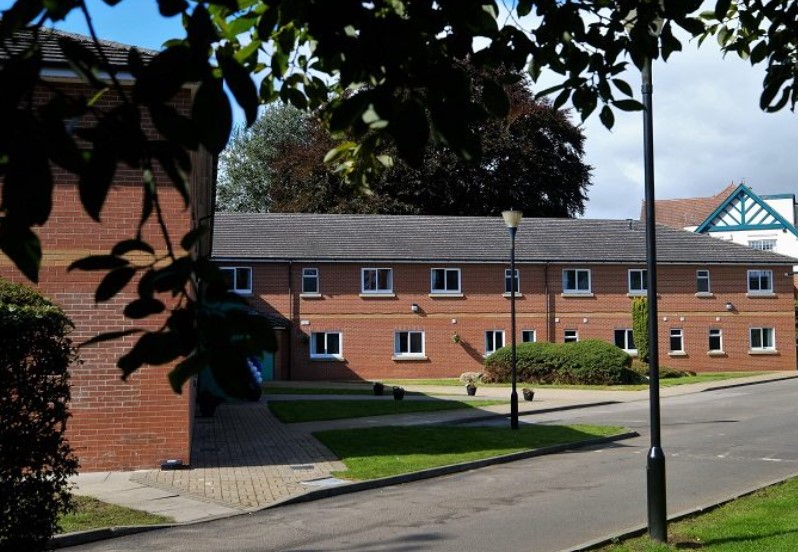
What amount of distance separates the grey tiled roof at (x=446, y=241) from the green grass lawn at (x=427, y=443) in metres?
20.9

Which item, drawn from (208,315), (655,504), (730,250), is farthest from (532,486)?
(730,250)

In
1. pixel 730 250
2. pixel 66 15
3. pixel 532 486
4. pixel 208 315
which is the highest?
pixel 730 250

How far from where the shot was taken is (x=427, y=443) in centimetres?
1684

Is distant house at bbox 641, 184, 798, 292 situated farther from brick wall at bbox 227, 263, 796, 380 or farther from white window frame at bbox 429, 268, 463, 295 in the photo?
white window frame at bbox 429, 268, 463, 295

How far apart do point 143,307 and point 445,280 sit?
126ft

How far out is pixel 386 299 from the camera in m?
39.9

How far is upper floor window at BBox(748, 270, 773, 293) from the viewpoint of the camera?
44.3 metres

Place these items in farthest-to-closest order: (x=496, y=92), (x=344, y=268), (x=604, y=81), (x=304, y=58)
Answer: (x=344, y=268), (x=304, y=58), (x=604, y=81), (x=496, y=92)

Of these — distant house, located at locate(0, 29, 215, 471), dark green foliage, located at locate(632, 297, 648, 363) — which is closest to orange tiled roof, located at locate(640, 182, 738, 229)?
dark green foliage, located at locate(632, 297, 648, 363)

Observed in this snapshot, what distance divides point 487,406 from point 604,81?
69.6 ft

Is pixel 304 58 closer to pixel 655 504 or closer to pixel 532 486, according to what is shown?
pixel 655 504

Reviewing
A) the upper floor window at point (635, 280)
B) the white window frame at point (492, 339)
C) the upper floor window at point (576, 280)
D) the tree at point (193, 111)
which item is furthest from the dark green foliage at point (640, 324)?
the tree at point (193, 111)

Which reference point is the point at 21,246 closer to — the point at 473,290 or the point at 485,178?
the point at 473,290

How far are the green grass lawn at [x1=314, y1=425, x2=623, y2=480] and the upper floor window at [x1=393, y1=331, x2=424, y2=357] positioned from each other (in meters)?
19.8
